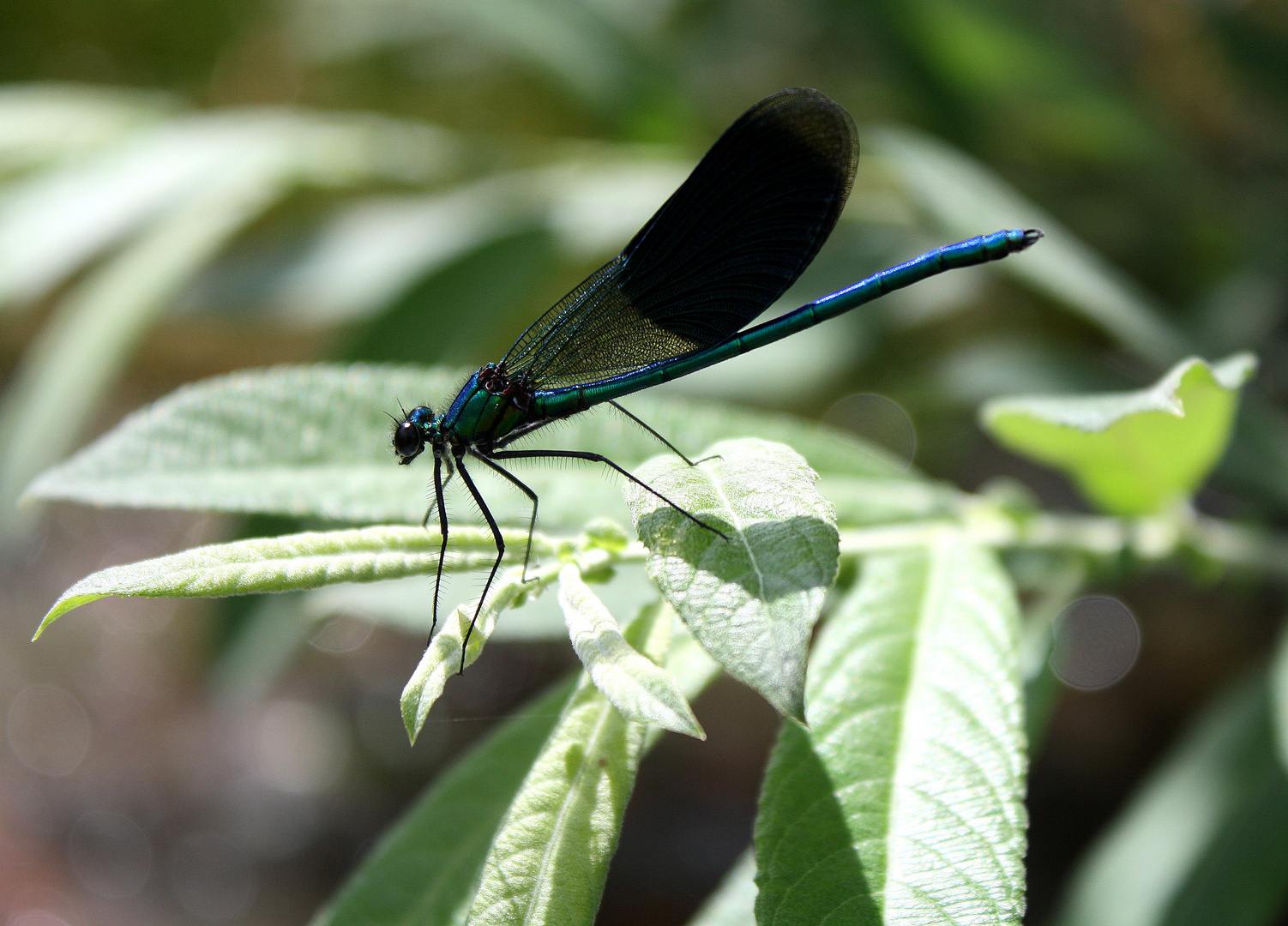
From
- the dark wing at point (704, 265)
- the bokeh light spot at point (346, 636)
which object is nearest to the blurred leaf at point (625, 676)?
the dark wing at point (704, 265)

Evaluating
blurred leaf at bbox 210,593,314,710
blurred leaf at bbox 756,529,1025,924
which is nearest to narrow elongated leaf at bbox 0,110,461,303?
blurred leaf at bbox 210,593,314,710

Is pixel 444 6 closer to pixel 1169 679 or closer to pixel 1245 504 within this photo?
pixel 1245 504

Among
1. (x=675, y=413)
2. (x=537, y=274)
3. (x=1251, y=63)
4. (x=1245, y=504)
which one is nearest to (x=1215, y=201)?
(x=1251, y=63)

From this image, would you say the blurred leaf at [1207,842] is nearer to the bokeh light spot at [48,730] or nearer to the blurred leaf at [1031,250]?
the blurred leaf at [1031,250]

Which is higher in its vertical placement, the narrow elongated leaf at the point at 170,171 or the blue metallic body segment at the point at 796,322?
the narrow elongated leaf at the point at 170,171

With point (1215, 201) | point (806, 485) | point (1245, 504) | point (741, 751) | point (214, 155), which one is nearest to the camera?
point (806, 485)
